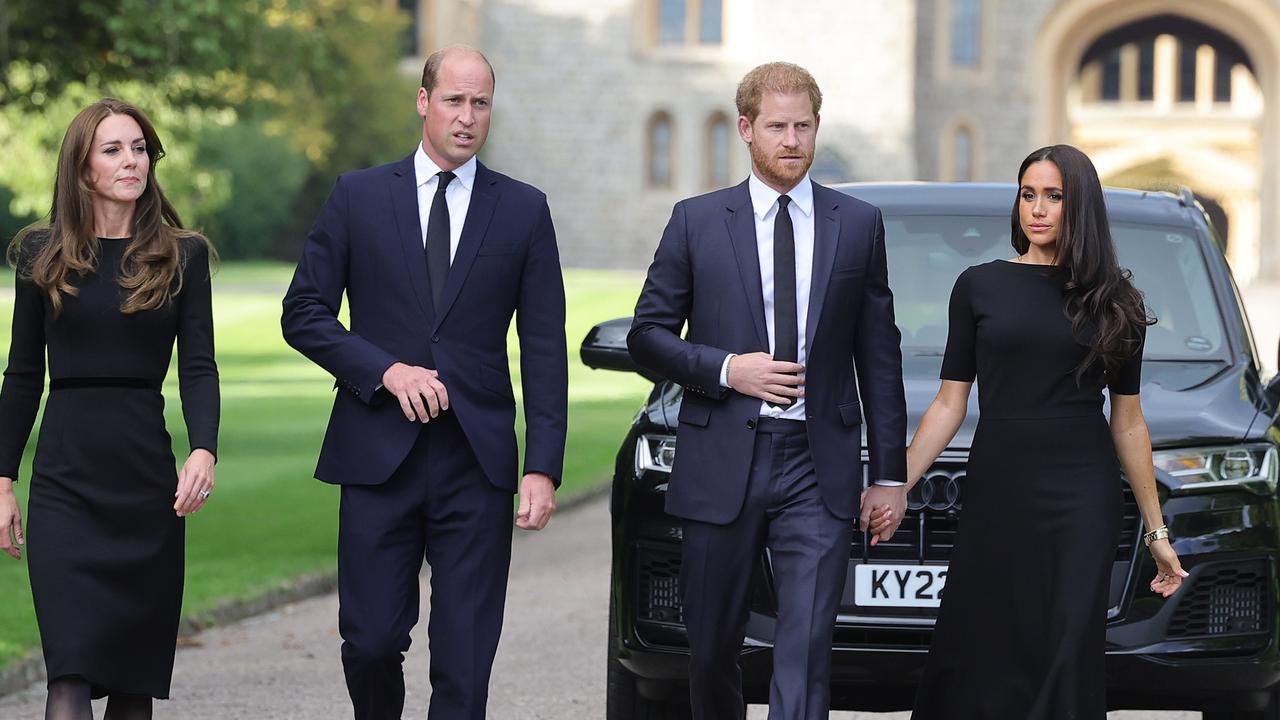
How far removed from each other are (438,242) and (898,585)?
1507 mm

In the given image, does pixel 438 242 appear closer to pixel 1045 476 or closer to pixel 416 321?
pixel 416 321

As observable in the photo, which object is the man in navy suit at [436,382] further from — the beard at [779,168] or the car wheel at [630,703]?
the car wheel at [630,703]

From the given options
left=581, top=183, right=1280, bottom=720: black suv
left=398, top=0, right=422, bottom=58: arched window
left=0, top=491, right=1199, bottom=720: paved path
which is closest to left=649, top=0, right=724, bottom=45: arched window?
left=398, top=0, right=422, bottom=58: arched window

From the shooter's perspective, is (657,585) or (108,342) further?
(657,585)

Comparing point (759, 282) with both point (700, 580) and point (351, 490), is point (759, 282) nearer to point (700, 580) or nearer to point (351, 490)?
point (700, 580)

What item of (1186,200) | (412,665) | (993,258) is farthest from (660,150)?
(993,258)

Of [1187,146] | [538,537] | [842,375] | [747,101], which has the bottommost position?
[538,537]

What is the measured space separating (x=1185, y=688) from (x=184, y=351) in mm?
2684

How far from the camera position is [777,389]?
4.48m

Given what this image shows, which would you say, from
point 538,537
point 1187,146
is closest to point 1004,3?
point 1187,146

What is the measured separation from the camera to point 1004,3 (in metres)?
55.6

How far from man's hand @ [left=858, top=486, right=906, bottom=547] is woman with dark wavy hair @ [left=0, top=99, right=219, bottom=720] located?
158 centimetres

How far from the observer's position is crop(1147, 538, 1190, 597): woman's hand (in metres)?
4.82

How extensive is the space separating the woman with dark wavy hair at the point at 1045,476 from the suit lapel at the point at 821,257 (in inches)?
14.4
